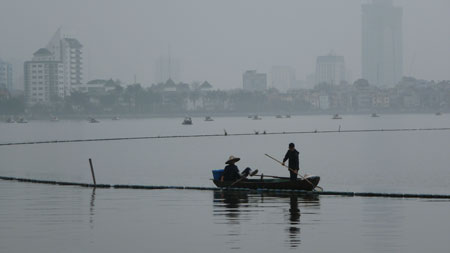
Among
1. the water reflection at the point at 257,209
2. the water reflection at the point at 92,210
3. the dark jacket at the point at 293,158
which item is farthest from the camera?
the dark jacket at the point at 293,158

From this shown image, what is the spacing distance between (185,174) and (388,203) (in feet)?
122

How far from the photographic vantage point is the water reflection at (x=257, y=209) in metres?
24.8

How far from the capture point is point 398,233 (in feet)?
82.0

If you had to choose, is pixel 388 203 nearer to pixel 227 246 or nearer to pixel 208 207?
pixel 208 207

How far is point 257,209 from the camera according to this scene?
31.6 metres

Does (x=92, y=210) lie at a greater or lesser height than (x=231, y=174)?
lesser

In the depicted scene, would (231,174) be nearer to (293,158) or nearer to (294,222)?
(293,158)

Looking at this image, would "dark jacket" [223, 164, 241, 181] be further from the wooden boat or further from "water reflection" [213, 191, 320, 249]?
"water reflection" [213, 191, 320, 249]

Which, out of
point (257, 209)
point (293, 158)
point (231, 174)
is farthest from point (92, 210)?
point (293, 158)

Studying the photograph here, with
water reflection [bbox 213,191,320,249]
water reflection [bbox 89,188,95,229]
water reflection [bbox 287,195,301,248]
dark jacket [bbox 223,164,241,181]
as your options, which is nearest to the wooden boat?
dark jacket [bbox 223,164,241,181]

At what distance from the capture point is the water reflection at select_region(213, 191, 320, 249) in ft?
81.5

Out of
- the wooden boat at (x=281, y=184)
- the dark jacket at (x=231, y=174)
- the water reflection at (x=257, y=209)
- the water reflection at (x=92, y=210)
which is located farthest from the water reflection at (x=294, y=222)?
the water reflection at (x=92, y=210)

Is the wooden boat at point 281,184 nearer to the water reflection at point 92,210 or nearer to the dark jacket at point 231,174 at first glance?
the dark jacket at point 231,174

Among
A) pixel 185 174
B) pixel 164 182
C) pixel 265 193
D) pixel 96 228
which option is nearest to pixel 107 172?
pixel 185 174
